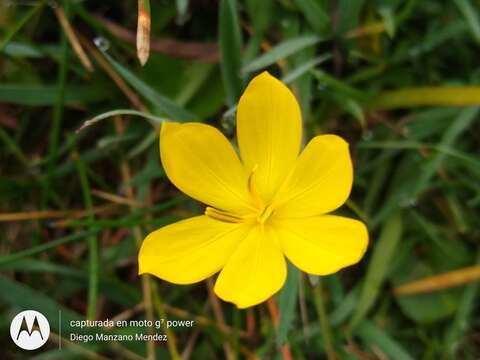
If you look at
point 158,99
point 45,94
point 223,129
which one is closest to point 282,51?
point 223,129

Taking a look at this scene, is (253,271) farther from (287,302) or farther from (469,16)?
(469,16)

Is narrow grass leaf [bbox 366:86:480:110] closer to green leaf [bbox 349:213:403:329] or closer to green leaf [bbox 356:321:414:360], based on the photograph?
green leaf [bbox 349:213:403:329]

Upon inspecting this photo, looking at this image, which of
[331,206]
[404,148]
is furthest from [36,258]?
[404,148]

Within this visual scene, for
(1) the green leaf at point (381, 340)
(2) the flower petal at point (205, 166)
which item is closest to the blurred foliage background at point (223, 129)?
(1) the green leaf at point (381, 340)

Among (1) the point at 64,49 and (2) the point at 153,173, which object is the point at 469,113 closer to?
(2) the point at 153,173

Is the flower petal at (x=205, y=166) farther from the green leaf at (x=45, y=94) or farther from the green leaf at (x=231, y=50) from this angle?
the green leaf at (x=45, y=94)

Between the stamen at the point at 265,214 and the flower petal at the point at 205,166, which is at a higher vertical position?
the flower petal at the point at 205,166

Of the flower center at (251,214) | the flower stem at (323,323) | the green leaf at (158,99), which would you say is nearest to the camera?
the flower center at (251,214)
